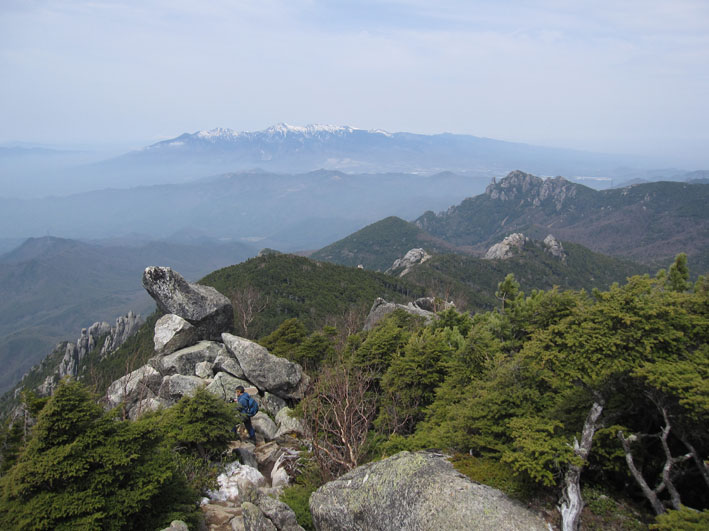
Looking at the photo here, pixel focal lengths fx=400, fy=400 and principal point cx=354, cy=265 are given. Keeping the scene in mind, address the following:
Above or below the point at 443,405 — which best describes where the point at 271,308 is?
below

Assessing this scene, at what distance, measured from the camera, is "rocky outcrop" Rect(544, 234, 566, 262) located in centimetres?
13662

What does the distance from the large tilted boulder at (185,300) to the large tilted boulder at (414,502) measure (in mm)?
23681

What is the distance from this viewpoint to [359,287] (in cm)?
7856

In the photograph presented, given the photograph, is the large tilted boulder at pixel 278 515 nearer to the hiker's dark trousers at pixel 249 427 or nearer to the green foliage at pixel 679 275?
the hiker's dark trousers at pixel 249 427

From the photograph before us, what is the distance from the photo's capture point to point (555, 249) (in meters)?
138

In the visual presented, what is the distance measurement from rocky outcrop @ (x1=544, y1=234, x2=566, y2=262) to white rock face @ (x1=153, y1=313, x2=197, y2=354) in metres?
133

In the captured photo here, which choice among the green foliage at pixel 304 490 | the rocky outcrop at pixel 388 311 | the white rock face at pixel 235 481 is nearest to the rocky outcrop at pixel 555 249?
the rocky outcrop at pixel 388 311

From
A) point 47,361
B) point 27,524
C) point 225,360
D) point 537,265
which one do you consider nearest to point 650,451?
point 27,524

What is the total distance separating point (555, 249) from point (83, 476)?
149 m

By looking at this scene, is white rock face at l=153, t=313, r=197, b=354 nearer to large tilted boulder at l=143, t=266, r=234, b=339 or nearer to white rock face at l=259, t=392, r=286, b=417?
large tilted boulder at l=143, t=266, r=234, b=339

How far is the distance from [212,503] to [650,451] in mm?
12938

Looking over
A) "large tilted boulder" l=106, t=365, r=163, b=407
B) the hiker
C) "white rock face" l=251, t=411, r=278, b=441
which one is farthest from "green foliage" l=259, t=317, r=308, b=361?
the hiker

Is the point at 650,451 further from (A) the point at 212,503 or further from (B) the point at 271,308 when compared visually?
(B) the point at 271,308

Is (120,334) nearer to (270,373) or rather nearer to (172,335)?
(172,335)
